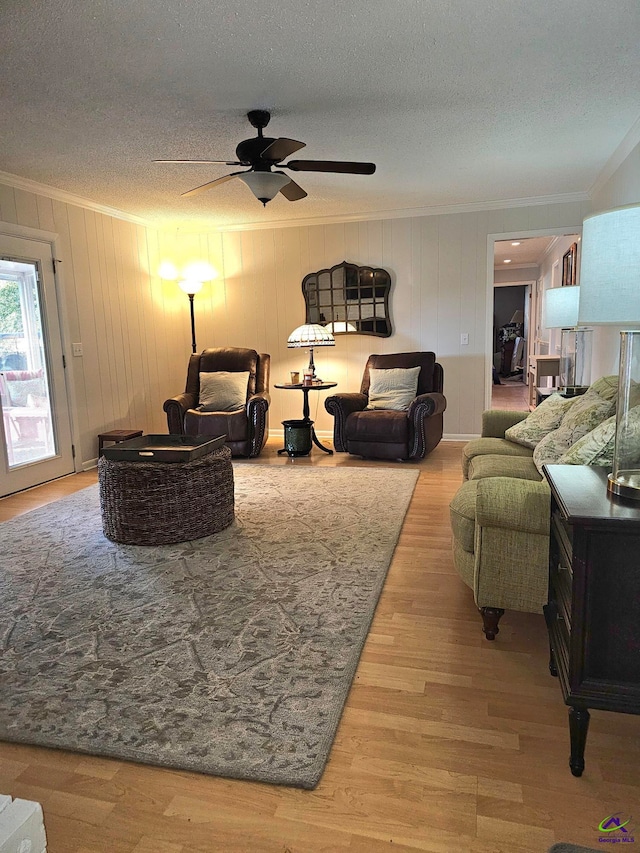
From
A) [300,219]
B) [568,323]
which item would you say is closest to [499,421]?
[568,323]

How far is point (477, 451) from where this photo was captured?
3.31 meters

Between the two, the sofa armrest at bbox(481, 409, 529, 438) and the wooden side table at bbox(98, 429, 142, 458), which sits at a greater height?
the sofa armrest at bbox(481, 409, 529, 438)

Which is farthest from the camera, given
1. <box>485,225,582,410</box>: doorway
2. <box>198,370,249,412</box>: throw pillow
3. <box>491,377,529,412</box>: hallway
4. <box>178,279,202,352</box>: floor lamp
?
<box>491,377,529,412</box>: hallway

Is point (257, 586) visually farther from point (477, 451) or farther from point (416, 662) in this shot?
point (477, 451)

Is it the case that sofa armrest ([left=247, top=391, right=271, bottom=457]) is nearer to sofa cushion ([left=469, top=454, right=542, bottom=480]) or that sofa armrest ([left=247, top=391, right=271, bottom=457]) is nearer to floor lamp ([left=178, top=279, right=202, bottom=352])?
floor lamp ([left=178, top=279, right=202, bottom=352])

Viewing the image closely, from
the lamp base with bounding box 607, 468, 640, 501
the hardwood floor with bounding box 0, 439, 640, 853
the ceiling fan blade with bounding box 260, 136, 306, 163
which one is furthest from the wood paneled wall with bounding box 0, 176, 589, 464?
the lamp base with bounding box 607, 468, 640, 501

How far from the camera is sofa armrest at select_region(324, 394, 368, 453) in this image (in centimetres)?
526

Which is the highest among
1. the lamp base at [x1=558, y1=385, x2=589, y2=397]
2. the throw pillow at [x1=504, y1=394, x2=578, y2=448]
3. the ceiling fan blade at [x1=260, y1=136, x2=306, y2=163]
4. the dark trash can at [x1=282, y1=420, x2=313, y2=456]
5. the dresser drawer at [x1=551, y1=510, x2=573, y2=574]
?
the ceiling fan blade at [x1=260, y1=136, x2=306, y2=163]

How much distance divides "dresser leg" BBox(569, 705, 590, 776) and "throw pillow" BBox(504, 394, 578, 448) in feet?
6.26

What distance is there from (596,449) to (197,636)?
1.66 meters

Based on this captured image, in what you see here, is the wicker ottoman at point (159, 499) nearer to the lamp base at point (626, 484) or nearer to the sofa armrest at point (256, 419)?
the sofa armrest at point (256, 419)

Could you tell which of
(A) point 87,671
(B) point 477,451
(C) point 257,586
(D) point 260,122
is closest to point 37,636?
(A) point 87,671

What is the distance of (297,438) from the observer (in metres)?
5.43

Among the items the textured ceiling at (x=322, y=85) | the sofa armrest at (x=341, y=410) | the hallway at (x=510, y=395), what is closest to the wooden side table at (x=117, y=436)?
the sofa armrest at (x=341, y=410)
